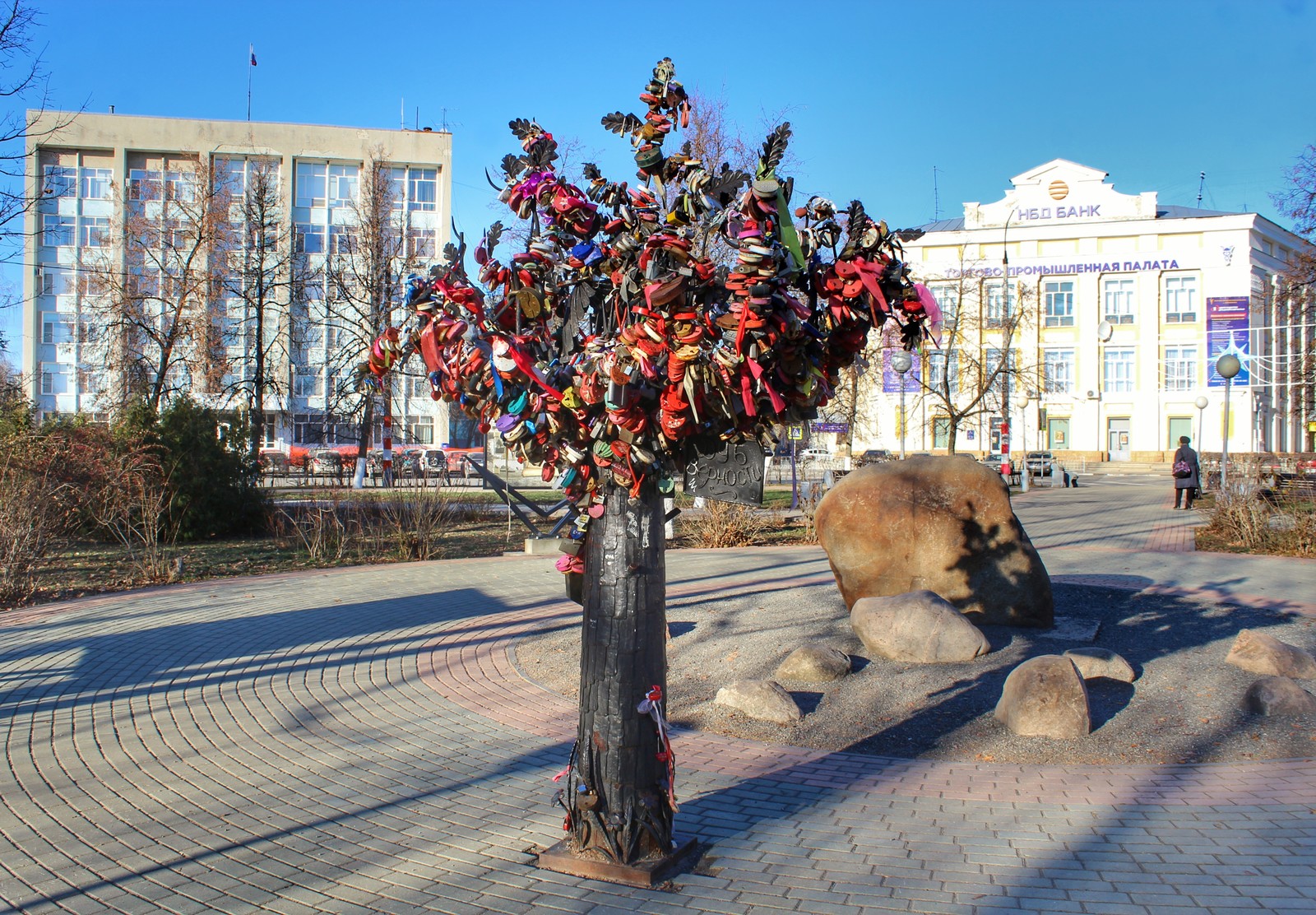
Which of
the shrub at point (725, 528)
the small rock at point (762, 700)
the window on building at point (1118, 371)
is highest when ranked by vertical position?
the window on building at point (1118, 371)

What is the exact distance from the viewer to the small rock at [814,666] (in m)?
6.93

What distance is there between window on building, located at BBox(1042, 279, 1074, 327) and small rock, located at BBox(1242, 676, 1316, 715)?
193 ft

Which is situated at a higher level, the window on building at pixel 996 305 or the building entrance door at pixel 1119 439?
the window on building at pixel 996 305

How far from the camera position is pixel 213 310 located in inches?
1512

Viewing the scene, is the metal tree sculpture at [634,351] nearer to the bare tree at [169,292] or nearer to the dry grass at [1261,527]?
the dry grass at [1261,527]

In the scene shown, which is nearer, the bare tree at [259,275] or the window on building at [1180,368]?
the bare tree at [259,275]

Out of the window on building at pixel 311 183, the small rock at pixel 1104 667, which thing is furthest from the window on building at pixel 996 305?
the window on building at pixel 311 183

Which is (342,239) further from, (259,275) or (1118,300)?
(1118,300)

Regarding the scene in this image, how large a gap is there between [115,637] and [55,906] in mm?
5624

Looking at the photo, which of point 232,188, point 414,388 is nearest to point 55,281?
point 232,188

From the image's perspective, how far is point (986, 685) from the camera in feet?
21.9

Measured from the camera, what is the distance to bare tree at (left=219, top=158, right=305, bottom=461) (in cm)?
3009

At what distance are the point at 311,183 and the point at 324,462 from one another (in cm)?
2050

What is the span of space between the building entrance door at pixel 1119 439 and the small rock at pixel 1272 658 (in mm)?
57728
